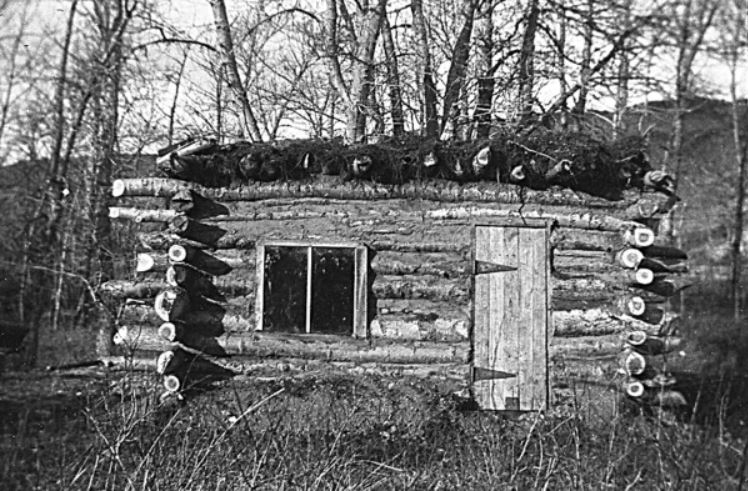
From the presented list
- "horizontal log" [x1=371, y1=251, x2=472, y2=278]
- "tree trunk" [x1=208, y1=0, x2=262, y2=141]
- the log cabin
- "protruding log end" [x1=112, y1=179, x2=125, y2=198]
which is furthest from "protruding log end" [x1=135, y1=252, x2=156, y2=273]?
"tree trunk" [x1=208, y1=0, x2=262, y2=141]

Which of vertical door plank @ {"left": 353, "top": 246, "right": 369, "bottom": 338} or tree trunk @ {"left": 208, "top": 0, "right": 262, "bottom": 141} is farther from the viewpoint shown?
tree trunk @ {"left": 208, "top": 0, "right": 262, "bottom": 141}

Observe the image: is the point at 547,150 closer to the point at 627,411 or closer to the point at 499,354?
the point at 499,354

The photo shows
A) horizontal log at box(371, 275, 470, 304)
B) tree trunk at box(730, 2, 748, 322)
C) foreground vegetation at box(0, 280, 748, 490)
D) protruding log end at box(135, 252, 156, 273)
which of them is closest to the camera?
foreground vegetation at box(0, 280, 748, 490)

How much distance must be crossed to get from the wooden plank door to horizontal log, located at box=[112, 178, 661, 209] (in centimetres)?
39

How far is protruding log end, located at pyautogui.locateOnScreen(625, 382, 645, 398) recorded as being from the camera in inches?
383

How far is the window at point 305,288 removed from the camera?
32.4 ft

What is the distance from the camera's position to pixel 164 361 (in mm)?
9555

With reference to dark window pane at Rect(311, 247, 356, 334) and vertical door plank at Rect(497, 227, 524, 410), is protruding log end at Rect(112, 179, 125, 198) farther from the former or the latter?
vertical door plank at Rect(497, 227, 524, 410)

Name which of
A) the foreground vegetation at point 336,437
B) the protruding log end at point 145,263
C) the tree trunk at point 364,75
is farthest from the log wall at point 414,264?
the tree trunk at point 364,75

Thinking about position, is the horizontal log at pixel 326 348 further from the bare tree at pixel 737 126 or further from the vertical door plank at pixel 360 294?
the bare tree at pixel 737 126

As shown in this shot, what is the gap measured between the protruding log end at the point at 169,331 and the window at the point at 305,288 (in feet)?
3.24

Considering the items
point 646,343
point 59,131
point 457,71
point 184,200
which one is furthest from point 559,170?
point 59,131

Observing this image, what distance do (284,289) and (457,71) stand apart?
7.33 m

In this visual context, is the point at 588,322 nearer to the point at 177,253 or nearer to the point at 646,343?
the point at 646,343
